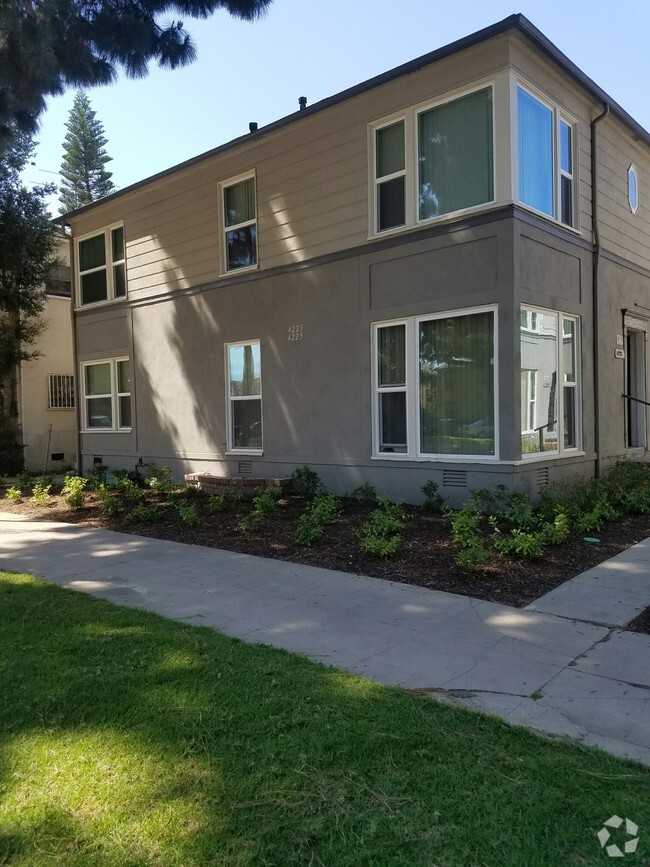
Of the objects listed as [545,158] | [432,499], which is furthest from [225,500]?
[545,158]

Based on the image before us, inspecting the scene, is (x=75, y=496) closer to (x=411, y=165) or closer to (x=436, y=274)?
(x=436, y=274)

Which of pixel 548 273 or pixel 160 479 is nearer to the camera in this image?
pixel 548 273

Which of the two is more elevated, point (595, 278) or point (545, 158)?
point (545, 158)

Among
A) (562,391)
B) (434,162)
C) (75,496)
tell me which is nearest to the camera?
(434,162)

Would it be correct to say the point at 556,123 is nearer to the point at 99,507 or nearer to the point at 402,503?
the point at 402,503

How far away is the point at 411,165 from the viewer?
9.30 meters

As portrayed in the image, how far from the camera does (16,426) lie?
17719 mm

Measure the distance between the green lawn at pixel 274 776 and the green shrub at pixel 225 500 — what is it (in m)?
5.46

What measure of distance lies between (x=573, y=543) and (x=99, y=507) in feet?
24.9

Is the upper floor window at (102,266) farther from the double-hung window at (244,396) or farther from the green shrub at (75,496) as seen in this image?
the green shrub at (75,496)

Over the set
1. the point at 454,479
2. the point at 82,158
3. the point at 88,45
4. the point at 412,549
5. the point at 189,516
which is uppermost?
the point at 82,158

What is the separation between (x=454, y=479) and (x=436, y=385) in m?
1.36

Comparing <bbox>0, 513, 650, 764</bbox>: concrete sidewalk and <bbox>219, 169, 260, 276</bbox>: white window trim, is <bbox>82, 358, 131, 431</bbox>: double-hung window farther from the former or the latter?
<bbox>0, 513, 650, 764</bbox>: concrete sidewalk

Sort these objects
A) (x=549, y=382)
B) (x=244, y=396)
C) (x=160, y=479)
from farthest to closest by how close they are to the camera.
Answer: (x=160, y=479) → (x=244, y=396) → (x=549, y=382)
